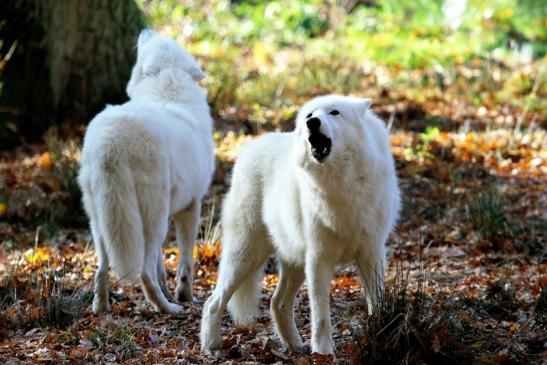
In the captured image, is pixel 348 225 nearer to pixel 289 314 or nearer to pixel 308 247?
pixel 308 247

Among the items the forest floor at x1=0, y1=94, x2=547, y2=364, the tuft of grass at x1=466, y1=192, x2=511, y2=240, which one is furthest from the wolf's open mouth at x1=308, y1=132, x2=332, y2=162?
the tuft of grass at x1=466, y1=192, x2=511, y2=240

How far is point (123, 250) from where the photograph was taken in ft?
17.5

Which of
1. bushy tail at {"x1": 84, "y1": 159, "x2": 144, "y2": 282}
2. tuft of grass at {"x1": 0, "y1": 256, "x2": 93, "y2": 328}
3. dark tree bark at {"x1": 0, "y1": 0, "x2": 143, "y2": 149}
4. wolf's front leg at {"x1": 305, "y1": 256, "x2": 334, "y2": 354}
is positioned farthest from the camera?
dark tree bark at {"x1": 0, "y1": 0, "x2": 143, "y2": 149}

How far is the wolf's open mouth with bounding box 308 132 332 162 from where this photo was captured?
3959 millimetres

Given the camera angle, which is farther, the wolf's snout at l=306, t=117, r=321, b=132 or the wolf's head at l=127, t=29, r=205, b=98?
the wolf's head at l=127, t=29, r=205, b=98

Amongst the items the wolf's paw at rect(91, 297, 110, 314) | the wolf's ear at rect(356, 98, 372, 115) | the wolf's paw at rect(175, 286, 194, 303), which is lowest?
the wolf's paw at rect(175, 286, 194, 303)

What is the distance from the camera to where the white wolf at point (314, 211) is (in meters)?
4.06

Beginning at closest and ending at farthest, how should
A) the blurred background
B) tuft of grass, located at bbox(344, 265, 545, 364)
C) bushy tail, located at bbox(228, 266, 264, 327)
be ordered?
tuft of grass, located at bbox(344, 265, 545, 364)
bushy tail, located at bbox(228, 266, 264, 327)
the blurred background

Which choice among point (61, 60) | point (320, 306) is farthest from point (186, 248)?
point (61, 60)

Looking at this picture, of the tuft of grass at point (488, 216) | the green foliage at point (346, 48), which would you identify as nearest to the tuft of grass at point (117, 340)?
the tuft of grass at point (488, 216)

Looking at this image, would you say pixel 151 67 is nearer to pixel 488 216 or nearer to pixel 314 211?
pixel 314 211

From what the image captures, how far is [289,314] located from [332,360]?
0.75m

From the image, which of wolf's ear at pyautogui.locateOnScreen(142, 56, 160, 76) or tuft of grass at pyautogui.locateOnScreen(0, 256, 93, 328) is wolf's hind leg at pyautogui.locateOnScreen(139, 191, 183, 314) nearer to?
tuft of grass at pyautogui.locateOnScreen(0, 256, 93, 328)

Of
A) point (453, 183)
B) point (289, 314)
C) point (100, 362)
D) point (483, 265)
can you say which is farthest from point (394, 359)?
point (453, 183)
